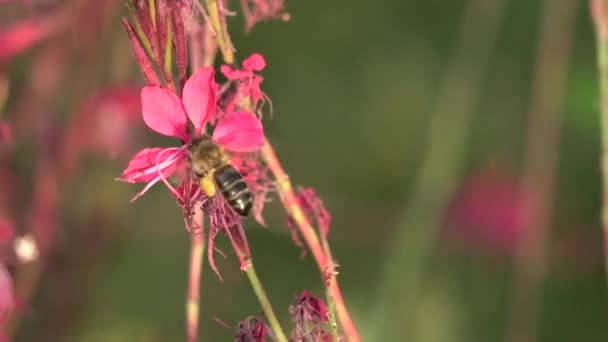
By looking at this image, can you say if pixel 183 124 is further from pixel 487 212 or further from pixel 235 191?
pixel 487 212

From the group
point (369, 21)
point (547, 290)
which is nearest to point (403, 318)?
point (547, 290)

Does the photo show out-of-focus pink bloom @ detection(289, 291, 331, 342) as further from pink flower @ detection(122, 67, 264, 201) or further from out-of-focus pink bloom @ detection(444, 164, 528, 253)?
out-of-focus pink bloom @ detection(444, 164, 528, 253)

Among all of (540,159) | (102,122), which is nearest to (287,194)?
(102,122)

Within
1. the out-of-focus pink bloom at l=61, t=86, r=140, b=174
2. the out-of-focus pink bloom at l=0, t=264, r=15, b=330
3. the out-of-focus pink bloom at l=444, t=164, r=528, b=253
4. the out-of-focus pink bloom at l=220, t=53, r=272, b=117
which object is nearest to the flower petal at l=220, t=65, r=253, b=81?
the out-of-focus pink bloom at l=220, t=53, r=272, b=117

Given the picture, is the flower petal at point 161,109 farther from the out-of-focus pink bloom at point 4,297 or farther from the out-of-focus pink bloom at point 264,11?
the out-of-focus pink bloom at point 4,297

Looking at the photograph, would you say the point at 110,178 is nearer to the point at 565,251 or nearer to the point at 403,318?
the point at 403,318

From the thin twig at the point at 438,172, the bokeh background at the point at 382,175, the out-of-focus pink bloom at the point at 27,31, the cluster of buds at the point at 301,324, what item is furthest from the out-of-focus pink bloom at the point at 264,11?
→ the thin twig at the point at 438,172

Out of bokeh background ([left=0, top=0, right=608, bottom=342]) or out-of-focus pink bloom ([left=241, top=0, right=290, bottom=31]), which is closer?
out-of-focus pink bloom ([left=241, top=0, right=290, bottom=31])
